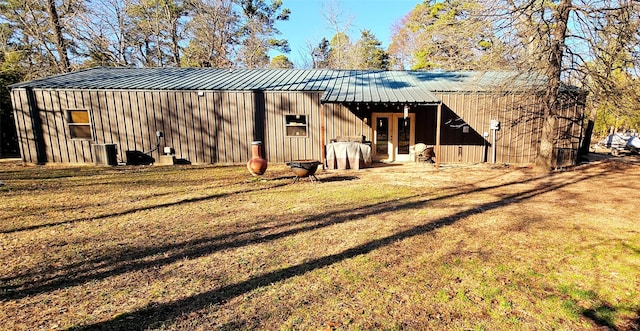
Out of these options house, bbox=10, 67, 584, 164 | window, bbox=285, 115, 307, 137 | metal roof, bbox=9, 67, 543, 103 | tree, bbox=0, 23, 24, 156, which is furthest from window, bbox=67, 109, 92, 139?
window, bbox=285, 115, 307, 137

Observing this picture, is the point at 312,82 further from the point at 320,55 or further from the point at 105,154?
the point at 320,55

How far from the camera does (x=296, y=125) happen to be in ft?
38.7

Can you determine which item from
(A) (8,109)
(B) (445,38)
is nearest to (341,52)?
(B) (445,38)

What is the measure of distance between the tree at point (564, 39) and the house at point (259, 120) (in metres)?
1.93

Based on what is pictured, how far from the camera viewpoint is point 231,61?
24.2 metres

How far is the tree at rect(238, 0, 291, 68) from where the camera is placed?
24.5m

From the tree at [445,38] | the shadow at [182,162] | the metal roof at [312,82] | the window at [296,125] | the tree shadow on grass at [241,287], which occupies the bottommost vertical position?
the tree shadow on grass at [241,287]

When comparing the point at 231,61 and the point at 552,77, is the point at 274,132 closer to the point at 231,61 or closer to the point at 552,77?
the point at 552,77

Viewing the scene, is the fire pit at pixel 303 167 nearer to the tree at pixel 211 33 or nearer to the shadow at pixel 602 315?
the shadow at pixel 602 315

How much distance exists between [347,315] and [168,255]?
98.1 inches

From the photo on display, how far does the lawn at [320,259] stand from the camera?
2658 millimetres

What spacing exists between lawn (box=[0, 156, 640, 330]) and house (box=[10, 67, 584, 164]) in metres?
4.64

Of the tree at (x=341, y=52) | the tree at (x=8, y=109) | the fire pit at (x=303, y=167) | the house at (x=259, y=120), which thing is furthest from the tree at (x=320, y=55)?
the fire pit at (x=303, y=167)

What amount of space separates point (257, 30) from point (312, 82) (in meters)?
15.2
